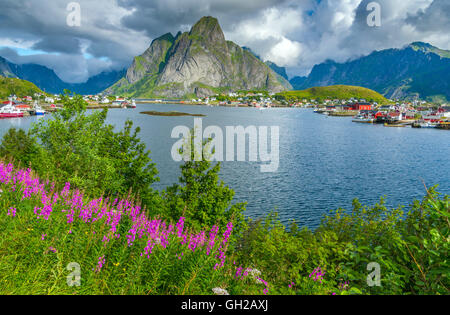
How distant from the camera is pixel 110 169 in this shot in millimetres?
22781

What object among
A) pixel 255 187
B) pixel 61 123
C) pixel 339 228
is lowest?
pixel 255 187

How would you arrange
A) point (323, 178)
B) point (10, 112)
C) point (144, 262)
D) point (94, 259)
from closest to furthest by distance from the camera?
point (94, 259)
point (144, 262)
point (323, 178)
point (10, 112)

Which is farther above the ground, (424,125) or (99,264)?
(424,125)

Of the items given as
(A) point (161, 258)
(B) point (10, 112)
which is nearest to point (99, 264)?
(A) point (161, 258)

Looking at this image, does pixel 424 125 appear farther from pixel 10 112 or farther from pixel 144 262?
pixel 10 112

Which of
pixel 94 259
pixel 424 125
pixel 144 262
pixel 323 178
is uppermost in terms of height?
pixel 424 125

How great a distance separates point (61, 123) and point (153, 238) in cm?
1957

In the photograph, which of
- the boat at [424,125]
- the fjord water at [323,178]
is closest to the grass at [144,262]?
the fjord water at [323,178]

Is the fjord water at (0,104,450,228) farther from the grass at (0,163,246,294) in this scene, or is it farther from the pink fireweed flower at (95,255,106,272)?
the pink fireweed flower at (95,255,106,272)

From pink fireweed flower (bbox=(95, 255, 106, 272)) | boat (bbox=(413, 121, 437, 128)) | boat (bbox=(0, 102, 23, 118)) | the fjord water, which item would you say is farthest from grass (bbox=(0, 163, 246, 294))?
boat (bbox=(413, 121, 437, 128))

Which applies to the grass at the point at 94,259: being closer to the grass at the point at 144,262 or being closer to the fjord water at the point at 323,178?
the grass at the point at 144,262
